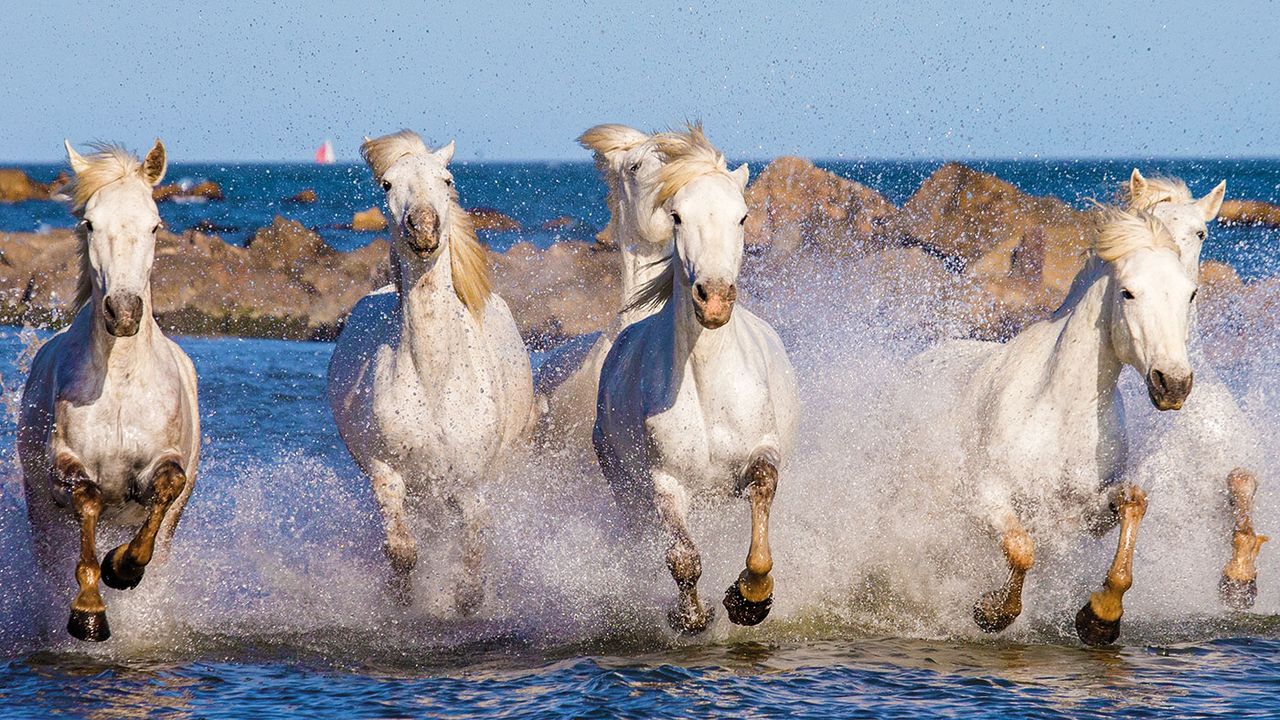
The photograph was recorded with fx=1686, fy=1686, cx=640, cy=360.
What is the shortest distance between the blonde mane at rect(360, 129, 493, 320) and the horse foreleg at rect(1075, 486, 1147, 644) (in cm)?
300

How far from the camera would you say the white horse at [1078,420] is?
22.8 ft

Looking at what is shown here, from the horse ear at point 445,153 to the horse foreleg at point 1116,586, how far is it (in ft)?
10.9

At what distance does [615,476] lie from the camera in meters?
7.88

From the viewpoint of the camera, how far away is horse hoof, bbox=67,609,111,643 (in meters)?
6.66

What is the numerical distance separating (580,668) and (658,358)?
1346mm

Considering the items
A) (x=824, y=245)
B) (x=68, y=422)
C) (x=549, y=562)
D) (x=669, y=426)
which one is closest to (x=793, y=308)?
(x=549, y=562)

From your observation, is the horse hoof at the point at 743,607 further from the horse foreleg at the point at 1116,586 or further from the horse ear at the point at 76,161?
the horse ear at the point at 76,161

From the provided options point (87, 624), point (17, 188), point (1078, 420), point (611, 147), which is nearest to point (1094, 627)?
point (1078, 420)

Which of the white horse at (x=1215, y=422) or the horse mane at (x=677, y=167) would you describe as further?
the white horse at (x=1215, y=422)

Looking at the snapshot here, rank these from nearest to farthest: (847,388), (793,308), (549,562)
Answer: (549,562) → (847,388) → (793,308)

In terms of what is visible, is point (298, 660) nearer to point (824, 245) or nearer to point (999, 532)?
point (999, 532)

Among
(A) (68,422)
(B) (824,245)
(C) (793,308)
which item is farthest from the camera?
(B) (824,245)

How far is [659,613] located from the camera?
762 centimetres

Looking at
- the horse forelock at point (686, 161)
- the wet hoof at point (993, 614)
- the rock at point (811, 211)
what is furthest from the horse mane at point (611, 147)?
the rock at point (811, 211)
